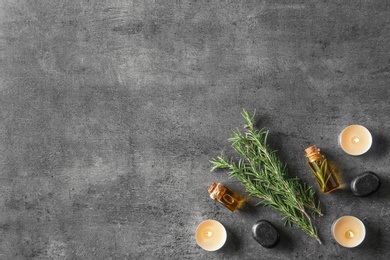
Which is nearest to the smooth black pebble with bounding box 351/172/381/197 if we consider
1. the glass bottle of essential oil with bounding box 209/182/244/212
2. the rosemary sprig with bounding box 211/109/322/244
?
the rosemary sprig with bounding box 211/109/322/244

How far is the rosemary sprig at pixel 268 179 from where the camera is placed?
2160 mm

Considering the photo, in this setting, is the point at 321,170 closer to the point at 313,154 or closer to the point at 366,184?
the point at 313,154

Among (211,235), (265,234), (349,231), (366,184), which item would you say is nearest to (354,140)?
(366,184)

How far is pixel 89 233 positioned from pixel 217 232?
23.3 inches

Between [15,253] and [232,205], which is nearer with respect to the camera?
[232,205]

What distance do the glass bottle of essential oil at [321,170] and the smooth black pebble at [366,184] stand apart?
9cm

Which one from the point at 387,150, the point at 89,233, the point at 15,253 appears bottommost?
the point at 15,253

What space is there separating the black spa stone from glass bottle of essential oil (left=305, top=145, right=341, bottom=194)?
0.28 meters

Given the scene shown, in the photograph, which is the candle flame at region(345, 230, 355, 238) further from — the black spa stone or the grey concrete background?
the black spa stone

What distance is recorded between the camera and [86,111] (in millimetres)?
2342

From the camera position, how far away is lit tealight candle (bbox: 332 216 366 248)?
215cm

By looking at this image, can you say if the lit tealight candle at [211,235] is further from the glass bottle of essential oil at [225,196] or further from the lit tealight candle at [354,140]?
the lit tealight candle at [354,140]

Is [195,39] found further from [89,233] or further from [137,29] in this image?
[89,233]

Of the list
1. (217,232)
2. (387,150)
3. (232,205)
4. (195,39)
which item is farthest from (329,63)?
(217,232)
